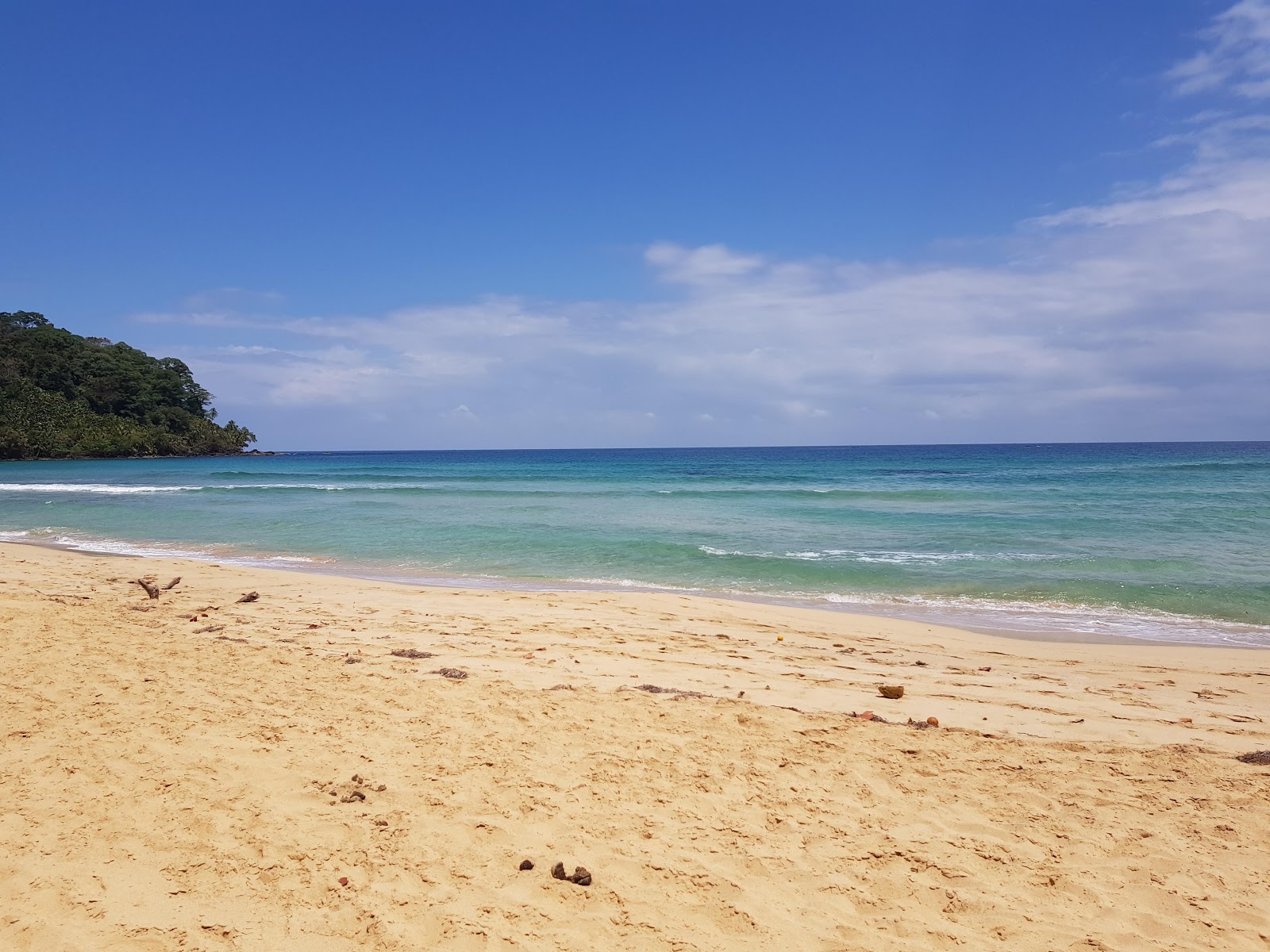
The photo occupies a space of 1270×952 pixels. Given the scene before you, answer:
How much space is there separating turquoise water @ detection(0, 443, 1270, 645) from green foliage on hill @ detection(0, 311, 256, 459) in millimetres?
41310

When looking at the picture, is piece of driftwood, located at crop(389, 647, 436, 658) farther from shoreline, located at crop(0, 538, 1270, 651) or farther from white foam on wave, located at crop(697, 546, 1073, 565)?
white foam on wave, located at crop(697, 546, 1073, 565)

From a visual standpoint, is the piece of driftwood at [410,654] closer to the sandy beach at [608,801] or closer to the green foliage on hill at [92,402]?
the sandy beach at [608,801]

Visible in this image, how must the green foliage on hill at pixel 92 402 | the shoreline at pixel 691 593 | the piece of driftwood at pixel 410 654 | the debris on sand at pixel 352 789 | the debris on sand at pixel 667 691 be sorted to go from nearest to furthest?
the debris on sand at pixel 352 789 → the debris on sand at pixel 667 691 → the piece of driftwood at pixel 410 654 → the shoreline at pixel 691 593 → the green foliage on hill at pixel 92 402

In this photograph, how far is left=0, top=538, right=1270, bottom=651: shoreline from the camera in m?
8.87

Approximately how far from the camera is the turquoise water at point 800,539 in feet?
36.3

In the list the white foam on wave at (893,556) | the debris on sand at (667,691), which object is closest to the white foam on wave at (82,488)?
the white foam on wave at (893,556)

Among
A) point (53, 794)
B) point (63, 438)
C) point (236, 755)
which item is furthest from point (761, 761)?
point (63, 438)

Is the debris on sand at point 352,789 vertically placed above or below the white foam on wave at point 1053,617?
above

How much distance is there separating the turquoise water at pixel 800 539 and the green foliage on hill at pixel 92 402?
136ft

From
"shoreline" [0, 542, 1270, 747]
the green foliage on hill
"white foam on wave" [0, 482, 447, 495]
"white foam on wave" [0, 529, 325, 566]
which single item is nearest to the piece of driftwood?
"shoreline" [0, 542, 1270, 747]

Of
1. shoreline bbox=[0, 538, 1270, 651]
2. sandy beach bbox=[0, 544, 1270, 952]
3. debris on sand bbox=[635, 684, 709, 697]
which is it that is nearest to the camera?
sandy beach bbox=[0, 544, 1270, 952]

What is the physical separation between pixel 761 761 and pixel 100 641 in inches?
245

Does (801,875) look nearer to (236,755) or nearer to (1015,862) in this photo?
(1015,862)

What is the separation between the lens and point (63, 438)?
69250 millimetres
